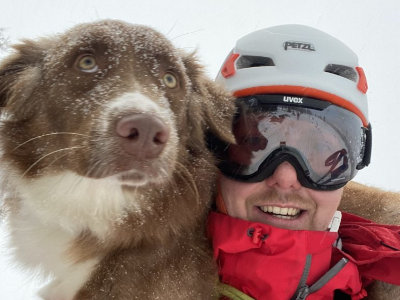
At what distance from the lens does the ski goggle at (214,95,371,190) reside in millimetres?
3361

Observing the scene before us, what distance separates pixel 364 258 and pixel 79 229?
212 cm

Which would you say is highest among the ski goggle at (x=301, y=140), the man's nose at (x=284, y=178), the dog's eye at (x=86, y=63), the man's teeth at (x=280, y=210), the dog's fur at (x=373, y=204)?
the dog's eye at (x=86, y=63)

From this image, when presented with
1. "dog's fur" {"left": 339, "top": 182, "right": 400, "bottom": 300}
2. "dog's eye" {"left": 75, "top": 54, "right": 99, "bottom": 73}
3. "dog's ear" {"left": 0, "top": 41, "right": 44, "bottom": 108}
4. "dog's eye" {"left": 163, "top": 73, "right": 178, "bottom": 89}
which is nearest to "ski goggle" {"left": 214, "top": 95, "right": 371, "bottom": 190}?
"dog's eye" {"left": 163, "top": 73, "right": 178, "bottom": 89}

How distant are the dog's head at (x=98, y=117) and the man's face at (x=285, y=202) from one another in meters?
0.45

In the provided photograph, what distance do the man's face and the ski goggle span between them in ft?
0.18

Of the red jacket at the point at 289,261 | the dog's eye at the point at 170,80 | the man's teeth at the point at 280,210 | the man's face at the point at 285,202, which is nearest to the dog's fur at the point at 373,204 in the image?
the red jacket at the point at 289,261

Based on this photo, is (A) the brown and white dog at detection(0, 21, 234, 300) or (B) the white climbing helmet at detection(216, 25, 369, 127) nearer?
(A) the brown and white dog at detection(0, 21, 234, 300)

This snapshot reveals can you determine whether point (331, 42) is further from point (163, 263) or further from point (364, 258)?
point (163, 263)

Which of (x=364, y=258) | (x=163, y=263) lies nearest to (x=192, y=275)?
(x=163, y=263)

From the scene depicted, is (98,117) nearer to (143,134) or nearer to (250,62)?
(143,134)

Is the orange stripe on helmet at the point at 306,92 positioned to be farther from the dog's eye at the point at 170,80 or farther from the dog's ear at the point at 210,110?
the dog's eye at the point at 170,80

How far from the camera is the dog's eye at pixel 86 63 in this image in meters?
2.86

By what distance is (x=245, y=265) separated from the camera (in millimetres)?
3203

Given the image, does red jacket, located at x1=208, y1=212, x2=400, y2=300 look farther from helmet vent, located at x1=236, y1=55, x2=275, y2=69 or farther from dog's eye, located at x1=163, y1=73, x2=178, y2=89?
helmet vent, located at x1=236, y1=55, x2=275, y2=69
